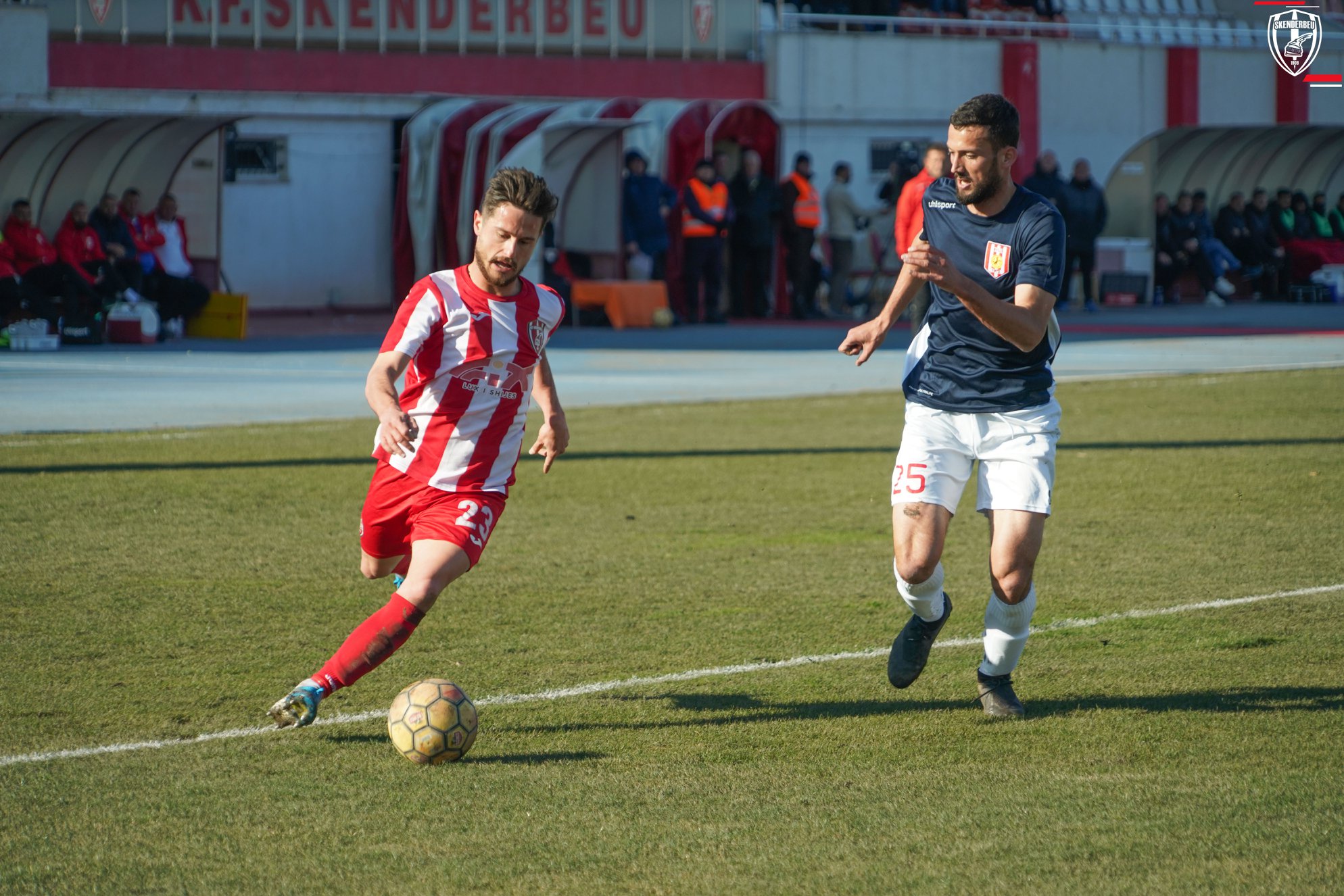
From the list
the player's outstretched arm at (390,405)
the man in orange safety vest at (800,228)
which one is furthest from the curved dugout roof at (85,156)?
the player's outstretched arm at (390,405)

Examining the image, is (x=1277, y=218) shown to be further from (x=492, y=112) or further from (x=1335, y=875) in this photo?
(x=1335, y=875)

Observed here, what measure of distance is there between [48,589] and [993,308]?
419 cm

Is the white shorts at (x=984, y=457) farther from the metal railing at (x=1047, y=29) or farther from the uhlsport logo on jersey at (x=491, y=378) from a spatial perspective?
the metal railing at (x=1047, y=29)

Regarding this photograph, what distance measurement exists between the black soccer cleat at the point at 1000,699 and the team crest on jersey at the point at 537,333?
170 cm

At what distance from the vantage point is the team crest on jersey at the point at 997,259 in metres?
5.06

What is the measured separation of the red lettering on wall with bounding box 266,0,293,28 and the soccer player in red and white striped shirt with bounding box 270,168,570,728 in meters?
20.3

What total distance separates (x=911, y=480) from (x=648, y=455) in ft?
19.5

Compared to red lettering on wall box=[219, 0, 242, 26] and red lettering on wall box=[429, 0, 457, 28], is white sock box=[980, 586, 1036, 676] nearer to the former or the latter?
red lettering on wall box=[219, 0, 242, 26]

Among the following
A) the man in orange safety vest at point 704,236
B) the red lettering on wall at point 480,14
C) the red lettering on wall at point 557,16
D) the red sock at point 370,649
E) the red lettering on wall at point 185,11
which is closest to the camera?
the red sock at point 370,649

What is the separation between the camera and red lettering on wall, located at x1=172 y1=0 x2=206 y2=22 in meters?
23.3

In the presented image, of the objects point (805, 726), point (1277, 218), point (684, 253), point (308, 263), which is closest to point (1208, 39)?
point (1277, 218)

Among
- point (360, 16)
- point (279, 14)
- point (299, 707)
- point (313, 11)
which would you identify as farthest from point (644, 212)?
point (299, 707)

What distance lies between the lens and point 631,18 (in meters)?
26.9

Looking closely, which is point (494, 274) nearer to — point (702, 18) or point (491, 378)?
point (491, 378)
